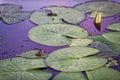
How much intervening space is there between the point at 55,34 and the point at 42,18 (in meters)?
0.25

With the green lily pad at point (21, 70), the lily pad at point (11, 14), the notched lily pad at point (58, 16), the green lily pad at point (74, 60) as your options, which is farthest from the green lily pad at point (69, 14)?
the green lily pad at point (21, 70)

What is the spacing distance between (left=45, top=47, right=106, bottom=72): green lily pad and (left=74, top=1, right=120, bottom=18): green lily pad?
445 mm

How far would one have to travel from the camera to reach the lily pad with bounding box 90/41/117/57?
4.42 ft

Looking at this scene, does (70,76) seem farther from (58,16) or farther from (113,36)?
(58,16)

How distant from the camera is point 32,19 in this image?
1720 millimetres

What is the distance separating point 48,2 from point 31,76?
887mm

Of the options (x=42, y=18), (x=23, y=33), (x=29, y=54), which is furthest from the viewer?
(x=42, y=18)

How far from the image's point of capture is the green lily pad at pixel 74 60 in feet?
4.10

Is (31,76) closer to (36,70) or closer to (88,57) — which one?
(36,70)

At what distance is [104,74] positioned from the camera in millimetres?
1199

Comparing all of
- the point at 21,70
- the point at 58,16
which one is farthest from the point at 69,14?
the point at 21,70

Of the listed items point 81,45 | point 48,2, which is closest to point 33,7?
point 48,2

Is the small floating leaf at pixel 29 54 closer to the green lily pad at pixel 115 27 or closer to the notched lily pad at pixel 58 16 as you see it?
the notched lily pad at pixel 58 16

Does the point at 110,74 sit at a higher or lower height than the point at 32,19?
lower
